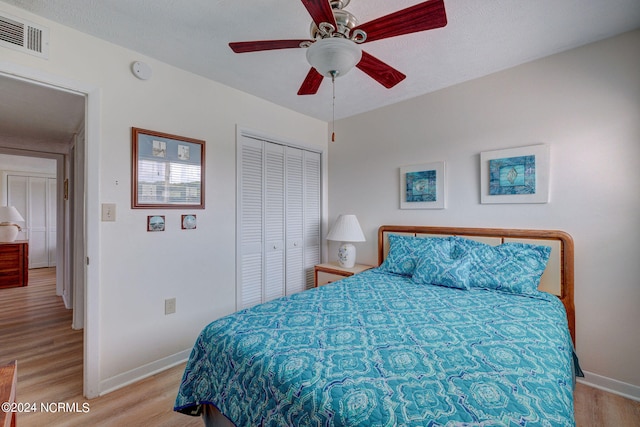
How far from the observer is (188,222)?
7.95ft

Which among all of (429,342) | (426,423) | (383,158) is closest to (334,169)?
(383,158)

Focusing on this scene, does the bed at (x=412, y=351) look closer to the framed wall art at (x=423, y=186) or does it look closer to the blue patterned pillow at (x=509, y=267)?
the blue patterned pillow at (x=509, y=267)

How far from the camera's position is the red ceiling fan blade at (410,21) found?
3.73 feet

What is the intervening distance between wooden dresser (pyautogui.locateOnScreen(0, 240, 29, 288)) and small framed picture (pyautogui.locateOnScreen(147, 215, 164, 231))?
4.43 m

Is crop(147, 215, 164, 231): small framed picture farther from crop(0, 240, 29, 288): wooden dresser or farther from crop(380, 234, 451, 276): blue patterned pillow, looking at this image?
crop(0, 240, 29, 288): wooden dresser

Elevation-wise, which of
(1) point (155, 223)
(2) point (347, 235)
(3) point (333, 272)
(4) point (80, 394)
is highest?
(1) point (155, 223)

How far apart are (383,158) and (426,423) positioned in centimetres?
274

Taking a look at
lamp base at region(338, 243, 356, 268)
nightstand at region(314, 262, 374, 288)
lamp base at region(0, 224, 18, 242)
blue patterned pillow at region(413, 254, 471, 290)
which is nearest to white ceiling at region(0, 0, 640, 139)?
blue patterned pillow at region(413, 254, 471, 290)

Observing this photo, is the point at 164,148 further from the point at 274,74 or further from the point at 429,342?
the point at 429,342

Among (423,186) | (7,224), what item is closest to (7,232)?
(7,224)

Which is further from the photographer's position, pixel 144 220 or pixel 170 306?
pixel 170 306

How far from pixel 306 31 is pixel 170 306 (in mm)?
Result: 2342

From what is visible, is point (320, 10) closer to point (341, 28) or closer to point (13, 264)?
point (341, 28)

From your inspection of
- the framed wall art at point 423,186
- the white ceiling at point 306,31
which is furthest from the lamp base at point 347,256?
the white ceiling at point 306,31
